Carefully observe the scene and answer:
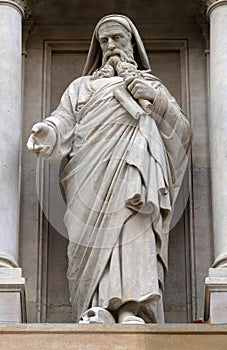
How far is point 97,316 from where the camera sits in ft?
35.5

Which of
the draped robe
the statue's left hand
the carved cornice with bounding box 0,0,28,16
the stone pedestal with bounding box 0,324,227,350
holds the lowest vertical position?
the stone pedestal with bounding box 0,324,227,350

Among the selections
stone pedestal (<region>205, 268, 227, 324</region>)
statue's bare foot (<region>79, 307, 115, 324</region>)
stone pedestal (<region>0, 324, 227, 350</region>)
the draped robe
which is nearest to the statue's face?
the draped robe

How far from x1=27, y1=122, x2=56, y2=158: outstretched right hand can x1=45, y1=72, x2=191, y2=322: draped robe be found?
86mm

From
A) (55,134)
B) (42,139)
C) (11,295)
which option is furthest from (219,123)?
(11,295)

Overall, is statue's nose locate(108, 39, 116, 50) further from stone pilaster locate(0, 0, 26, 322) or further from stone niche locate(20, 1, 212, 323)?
stone niche locate(20, 1, 212, 323)

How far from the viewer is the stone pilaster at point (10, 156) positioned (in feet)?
37.2

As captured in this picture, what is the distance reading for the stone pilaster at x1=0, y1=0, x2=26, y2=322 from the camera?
446 inches

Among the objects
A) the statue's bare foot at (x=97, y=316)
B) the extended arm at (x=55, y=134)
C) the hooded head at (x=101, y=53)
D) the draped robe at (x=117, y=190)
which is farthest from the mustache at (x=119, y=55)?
the statue's bare foot at (x=97, y=316)

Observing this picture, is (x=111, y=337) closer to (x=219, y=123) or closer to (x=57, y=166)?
(x=219, y=123)

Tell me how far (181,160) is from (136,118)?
536 mm

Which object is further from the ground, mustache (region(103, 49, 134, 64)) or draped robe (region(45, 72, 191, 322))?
mustache (region(103, 49, 134, 64))

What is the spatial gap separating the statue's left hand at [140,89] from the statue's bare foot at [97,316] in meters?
1.69

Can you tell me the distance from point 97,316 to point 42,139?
4.67 feet

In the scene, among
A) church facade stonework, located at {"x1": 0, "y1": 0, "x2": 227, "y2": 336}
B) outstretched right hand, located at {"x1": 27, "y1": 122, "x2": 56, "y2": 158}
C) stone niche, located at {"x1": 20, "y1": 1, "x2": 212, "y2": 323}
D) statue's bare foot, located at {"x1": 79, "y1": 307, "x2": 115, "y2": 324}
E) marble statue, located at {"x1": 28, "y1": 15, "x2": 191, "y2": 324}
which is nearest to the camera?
statue's bare foot, located at {"x1": 79, "y1": 307, "x2": 115, "y2": 324}
